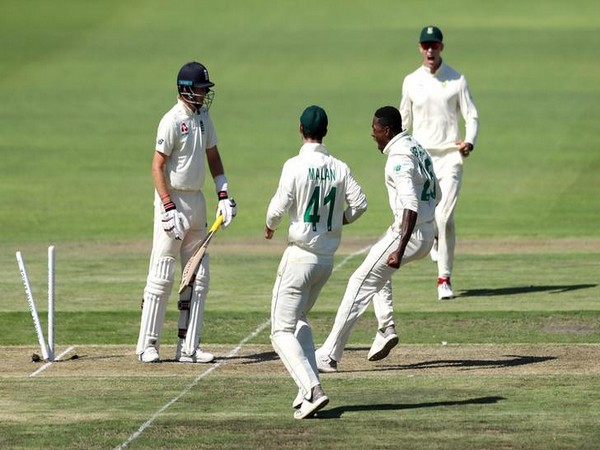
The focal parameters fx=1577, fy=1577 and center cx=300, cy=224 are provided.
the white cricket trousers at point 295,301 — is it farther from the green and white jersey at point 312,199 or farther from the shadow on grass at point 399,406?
the shadow on grass at point 399,406

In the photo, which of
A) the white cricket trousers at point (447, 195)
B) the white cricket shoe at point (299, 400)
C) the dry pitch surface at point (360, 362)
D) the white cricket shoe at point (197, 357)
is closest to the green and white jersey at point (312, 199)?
the white cricket shoe at point (299, 400)

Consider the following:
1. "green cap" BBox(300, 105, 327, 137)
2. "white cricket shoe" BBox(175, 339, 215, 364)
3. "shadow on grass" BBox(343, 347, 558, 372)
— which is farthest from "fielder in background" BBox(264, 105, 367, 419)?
"white cricket shoe" BBox(175, 339, 215, 364)

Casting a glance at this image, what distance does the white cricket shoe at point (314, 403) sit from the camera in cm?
1010

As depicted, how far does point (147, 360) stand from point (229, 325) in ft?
7.16

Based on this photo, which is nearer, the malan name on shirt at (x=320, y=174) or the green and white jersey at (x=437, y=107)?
the malan name on shirt at (x=320, y=174)

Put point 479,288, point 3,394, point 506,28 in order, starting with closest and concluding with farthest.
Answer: point 3,394, point 479,288, point 506,28

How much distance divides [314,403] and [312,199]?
139cm

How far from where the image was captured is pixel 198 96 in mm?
12758

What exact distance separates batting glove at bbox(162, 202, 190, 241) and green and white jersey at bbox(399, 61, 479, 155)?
14.7 ft

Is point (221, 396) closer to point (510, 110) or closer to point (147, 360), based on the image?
point (147, 360)

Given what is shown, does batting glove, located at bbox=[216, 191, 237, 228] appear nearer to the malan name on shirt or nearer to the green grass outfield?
the green grass outfield

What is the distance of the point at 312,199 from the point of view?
1055 centimetres

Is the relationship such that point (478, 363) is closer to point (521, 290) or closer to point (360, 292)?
point (360, 292)

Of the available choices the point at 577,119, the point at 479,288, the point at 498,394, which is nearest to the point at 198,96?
the point at 498,394
